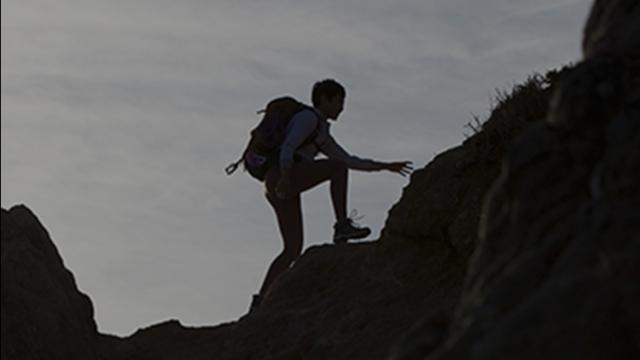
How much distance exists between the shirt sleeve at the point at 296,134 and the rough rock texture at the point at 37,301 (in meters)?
2.22

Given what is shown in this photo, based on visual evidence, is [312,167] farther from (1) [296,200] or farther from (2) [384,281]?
(2) [384,281]

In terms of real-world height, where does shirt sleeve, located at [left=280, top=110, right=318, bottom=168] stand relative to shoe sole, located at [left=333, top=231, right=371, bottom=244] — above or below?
above

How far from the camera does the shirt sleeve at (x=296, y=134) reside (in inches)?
623

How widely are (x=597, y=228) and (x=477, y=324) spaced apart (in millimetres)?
603

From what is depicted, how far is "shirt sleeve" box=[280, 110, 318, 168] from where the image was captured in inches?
623

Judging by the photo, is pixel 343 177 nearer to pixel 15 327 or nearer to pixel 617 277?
pixel 15 327

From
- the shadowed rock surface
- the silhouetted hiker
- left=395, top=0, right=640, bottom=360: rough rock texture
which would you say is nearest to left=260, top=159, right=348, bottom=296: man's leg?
the silhouetted hiker

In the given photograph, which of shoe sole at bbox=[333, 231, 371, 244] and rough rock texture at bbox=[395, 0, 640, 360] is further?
shoe sole at bbox=[333, 231, 371, 244]

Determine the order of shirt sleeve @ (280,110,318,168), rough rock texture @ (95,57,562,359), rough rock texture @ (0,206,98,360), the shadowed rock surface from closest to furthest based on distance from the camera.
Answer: the shadowed rock surface < rough rock texture @ (0,206,98,360) < rough rock texture @ (95,57,562,359) < shirt sleeve @ (280,110,318,168)

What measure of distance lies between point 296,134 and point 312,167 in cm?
35

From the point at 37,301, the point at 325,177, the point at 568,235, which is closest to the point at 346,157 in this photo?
the point at 325,177

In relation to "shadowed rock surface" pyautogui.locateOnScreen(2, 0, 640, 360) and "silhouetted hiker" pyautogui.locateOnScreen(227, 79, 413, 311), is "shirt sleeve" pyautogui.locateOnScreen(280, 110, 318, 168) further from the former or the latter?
"shadowed rock surface" pyautogui.locateOnScreen(2, 0, 640, 360)

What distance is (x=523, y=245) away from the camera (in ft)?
23.9

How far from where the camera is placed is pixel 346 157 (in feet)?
53.1
